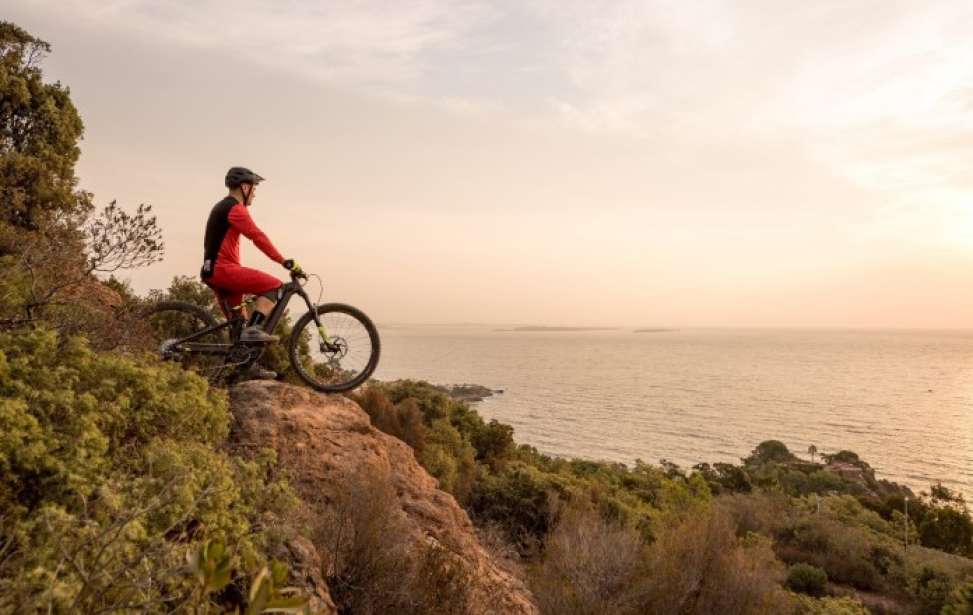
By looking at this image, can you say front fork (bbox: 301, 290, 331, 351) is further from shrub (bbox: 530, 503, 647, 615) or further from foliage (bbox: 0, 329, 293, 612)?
shrub (bbox: 530, 503, 647, 615)

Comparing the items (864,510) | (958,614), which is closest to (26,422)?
(958,614)

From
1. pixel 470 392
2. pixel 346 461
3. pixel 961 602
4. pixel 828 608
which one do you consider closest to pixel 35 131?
pixel 346 461

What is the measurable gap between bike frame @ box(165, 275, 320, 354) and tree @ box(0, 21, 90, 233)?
7.46 meters

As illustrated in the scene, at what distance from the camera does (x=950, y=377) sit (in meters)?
142

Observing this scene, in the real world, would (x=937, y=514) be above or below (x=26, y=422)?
below

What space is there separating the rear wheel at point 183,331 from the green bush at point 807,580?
29.7 m

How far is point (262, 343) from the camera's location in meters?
6.88

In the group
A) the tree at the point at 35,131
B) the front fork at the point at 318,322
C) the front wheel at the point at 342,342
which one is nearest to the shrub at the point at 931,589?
the front wheel at the point at 342,342

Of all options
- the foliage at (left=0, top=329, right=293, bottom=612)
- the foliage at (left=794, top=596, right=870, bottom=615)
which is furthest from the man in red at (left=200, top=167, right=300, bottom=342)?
the foliage at (left=794, top=596, right=870, bottom=615)

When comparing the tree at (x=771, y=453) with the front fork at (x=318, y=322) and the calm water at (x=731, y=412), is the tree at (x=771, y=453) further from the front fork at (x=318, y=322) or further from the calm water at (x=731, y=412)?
the front fork at (x=318, y=322)

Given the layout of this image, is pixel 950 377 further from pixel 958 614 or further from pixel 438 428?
pixel 438 428

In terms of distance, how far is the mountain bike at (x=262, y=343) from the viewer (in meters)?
6.80

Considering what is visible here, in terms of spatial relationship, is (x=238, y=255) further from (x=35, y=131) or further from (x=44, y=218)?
(x=35, y=131)

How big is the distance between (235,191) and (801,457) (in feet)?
234
